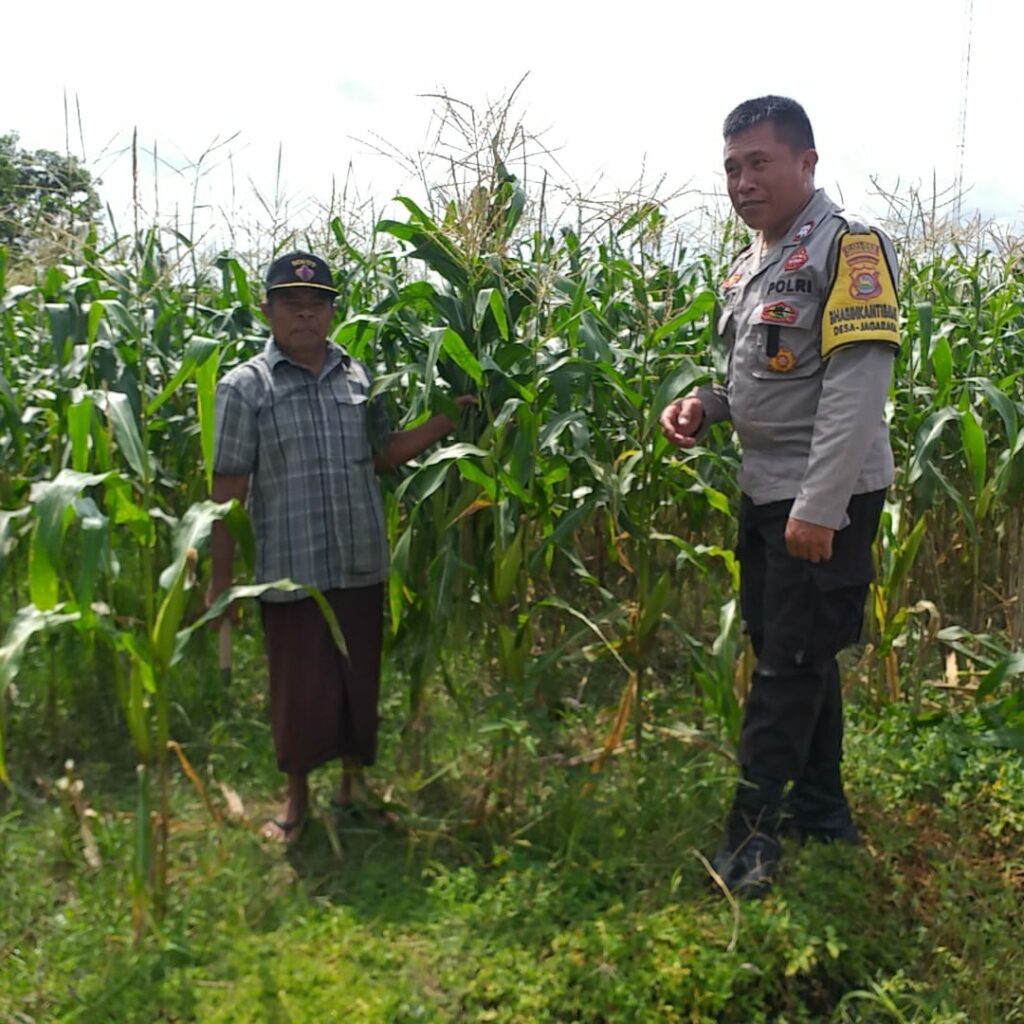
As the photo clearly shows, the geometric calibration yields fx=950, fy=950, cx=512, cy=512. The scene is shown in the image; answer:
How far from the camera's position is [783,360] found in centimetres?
241

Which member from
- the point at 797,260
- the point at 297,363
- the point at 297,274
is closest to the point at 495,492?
the point at 297,363

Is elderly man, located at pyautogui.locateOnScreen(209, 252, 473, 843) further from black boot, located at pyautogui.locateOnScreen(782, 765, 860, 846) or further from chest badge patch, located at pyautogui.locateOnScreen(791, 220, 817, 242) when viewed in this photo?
black boot, located at pyautogui.locateOnScreen(782, 765, 860, 846)

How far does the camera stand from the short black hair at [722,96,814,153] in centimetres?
234

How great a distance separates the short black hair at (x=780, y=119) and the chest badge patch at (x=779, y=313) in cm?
38

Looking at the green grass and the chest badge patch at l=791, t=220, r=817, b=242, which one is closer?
the green grass

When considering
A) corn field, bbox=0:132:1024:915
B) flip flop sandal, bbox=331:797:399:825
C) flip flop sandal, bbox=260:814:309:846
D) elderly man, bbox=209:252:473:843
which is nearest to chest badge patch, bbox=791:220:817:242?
corn field, bbox=0:132:1024:915

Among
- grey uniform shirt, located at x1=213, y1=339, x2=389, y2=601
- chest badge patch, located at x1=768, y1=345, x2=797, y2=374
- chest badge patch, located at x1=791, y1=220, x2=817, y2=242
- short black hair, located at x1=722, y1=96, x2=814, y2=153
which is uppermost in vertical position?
short black hair, located at x1=722, y1=96, x2=814, y2=153

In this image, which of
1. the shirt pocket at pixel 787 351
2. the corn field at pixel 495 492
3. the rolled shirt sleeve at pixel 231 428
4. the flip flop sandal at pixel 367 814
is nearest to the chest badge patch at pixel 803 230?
the shirt pocket at pixel 787 351

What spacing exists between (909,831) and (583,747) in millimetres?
1083

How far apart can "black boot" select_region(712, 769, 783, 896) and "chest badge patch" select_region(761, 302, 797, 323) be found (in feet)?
4.01

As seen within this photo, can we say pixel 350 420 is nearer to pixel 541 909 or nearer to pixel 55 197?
pixel 541 909

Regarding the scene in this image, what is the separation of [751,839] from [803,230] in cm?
161

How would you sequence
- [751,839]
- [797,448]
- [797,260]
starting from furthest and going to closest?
[751,839], [797,448], [797,260]

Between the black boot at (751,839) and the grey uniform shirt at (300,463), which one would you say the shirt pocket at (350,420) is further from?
the black boot at (751,839)
